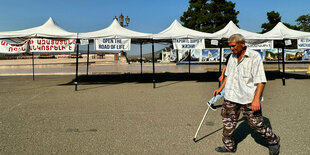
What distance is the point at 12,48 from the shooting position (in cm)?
1062

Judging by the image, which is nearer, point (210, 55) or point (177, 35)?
point (177, 35)

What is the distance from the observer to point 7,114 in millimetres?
5852

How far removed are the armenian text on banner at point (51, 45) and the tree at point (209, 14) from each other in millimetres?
29290

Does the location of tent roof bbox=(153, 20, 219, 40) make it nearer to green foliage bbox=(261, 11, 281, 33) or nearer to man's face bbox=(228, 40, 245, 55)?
man's face bbox=(228, 40, 245, 55)

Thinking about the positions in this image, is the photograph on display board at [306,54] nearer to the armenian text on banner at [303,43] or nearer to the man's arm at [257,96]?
the armenian text on banner at [303,43]

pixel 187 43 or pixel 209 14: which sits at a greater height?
pixel 209 14

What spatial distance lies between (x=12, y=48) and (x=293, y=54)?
82.2ft

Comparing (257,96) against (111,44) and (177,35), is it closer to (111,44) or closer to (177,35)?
(177,35)

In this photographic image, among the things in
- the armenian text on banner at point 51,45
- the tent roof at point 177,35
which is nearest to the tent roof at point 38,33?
the armenian text on banner at point 51,45

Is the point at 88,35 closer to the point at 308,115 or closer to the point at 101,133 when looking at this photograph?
the point at 101,133

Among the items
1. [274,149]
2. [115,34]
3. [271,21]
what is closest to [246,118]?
[274,149]

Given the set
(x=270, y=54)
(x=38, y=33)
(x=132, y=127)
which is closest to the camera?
(x=132, y=127)

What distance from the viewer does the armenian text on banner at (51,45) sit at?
10062mm

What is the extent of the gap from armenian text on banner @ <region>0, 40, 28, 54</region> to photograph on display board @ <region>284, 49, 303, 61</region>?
23.8m
